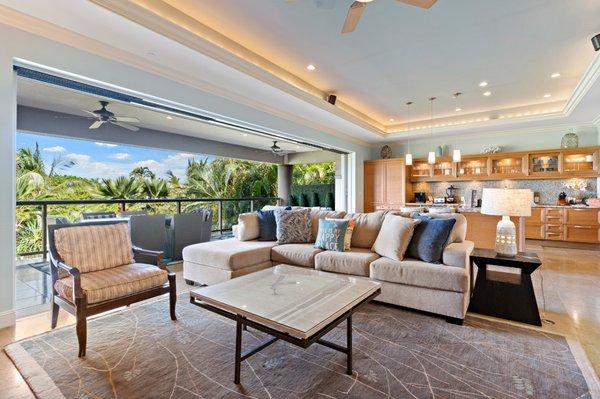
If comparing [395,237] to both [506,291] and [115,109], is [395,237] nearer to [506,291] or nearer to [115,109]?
[506,291]

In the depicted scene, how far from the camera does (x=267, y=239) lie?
166 inches

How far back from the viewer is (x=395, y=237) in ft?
10.4

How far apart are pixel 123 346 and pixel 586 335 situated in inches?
145

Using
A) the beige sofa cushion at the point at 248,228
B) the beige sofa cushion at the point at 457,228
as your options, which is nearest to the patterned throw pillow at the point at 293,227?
the beige sofa cushion at the point at 248,228

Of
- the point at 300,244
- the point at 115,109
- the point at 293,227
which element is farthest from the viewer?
the point at 115,109

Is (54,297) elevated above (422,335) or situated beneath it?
elevated above

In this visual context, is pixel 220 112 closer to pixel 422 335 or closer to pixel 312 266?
pixel 312 266

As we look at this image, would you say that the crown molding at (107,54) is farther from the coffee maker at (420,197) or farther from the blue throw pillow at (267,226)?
the coffee maker at (420,197)

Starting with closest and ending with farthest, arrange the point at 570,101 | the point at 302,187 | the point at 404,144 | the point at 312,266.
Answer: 1. the point at 312,266
2. the point at 570,101
3. the point at 404,144
4. the point at 302,187

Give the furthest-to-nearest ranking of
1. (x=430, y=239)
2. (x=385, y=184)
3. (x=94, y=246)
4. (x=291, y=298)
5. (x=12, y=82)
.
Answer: (x=385, y=184), (x=430, y=239), (x=94, y=246), (x=12, y=82), (x=291, y=298)

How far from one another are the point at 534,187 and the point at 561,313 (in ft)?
16.3

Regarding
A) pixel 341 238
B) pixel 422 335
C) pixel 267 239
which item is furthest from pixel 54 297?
pixel 422 335

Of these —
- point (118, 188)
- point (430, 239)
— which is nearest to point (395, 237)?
point (430, 239)

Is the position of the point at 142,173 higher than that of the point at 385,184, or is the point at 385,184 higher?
the point at 142,173
